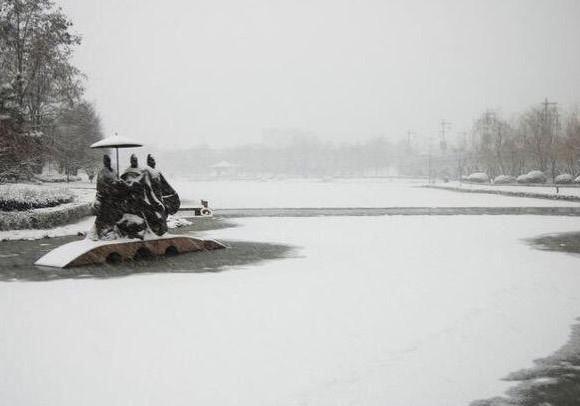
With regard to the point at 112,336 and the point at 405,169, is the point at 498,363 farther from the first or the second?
the point at 405,169

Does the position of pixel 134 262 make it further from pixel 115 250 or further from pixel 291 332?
pixel 291 332

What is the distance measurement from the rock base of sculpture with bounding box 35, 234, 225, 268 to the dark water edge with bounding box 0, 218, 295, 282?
0.21 m

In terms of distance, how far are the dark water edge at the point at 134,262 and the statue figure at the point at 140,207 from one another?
0.75 meters

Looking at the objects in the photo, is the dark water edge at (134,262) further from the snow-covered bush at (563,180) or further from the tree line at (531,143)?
the tree line at (531,143)

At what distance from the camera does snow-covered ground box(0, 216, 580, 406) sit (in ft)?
16.6

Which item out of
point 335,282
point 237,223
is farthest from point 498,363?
point 237,223

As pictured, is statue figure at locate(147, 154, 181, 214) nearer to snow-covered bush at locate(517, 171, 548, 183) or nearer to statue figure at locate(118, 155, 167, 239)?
statue figure at locate(118, 155, 167, 239)

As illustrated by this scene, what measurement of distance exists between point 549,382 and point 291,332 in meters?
2.95

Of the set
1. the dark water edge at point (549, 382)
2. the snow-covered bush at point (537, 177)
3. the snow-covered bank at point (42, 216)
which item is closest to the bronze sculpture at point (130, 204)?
the snow-covered bank at point (42, 216)

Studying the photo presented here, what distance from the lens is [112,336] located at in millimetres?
6586

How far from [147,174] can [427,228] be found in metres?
10.4

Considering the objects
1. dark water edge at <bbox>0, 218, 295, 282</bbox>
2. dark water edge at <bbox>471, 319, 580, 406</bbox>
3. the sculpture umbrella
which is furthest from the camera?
the sculpture umbrella

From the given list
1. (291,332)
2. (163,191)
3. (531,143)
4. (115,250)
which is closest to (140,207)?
(163,191)

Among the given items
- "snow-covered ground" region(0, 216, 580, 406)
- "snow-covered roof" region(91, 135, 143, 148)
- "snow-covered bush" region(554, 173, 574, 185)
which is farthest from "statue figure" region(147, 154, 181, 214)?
"snow-covered bush" region(554, 173, 574, 185)
